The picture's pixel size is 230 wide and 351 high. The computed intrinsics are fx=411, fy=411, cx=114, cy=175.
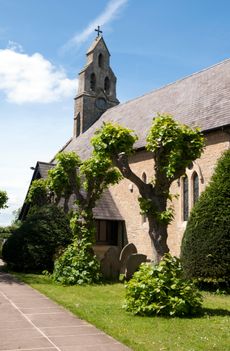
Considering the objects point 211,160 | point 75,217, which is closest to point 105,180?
point 75,217

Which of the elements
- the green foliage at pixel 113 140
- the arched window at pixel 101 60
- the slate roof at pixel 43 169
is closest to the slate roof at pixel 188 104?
the slate roof at pixel 43 169

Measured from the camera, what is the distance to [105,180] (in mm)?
16797

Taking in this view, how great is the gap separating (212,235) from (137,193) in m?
9.34

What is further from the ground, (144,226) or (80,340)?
(144,226)

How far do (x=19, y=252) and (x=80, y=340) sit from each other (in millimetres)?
11985

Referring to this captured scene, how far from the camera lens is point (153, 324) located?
8.26 metres

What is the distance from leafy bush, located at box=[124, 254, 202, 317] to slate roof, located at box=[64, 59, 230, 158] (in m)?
8.65

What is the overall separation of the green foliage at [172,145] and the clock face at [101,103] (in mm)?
24174

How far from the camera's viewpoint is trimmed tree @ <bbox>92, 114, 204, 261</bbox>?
10.4m

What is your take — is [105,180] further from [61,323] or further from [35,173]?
[35,173]

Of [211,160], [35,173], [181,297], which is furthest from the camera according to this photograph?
[35,173]

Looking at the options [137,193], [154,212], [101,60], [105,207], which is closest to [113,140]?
[154,212]

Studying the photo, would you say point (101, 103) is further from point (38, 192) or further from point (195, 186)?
point (195, 186)

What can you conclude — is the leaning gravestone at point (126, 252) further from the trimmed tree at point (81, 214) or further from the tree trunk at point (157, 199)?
the tree trunk at point (157, 199)
